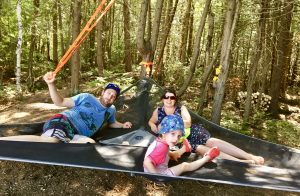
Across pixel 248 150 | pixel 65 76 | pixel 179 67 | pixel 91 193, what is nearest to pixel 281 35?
pixel 179 67

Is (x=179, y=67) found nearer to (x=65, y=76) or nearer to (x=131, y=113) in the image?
(x=65, y=76)

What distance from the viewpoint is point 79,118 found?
317cm

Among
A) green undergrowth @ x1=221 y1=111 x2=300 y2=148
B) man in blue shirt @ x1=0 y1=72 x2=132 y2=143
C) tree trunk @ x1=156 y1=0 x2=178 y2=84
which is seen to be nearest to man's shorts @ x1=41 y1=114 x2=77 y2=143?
man in blue shirt @ x1=0 y1=72 x2=132 y2=143

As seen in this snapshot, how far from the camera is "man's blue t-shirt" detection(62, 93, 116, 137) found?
3145 millimetres

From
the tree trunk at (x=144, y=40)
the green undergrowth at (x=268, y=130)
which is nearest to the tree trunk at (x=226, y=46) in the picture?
the tree trunk at (x=144, y=40)

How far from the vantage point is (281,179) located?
89.8 inches

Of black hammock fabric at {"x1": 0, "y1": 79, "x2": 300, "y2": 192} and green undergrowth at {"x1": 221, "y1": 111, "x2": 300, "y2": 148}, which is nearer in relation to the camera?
black hammock fabric at {"x1": 0, "y1": 79, "x2": 300, "y2": 192}

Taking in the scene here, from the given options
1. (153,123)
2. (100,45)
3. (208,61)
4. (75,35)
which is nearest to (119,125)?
(153,123)

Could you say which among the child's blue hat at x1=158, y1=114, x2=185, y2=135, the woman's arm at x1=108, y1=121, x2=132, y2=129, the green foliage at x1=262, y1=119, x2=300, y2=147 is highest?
the child's blue hat at x1=158, y1=114, x2=185, y2=135

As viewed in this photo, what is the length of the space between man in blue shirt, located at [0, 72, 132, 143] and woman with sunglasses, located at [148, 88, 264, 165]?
1.41 feet

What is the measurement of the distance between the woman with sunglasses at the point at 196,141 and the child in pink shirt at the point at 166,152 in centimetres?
19

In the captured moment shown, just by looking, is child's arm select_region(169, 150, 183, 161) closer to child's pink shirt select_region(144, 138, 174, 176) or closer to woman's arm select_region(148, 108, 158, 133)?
child's pink shirt select_region(144, 138, 174, 176)

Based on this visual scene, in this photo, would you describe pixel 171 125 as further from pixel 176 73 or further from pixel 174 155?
pixel 176 73

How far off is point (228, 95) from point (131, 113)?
5.97 meters
